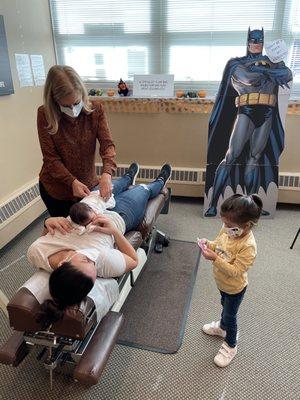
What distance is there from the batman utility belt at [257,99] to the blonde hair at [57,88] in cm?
143

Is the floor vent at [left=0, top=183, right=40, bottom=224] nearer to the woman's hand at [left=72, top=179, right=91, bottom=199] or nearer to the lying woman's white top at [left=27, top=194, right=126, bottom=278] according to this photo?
the woman's hand at [left=72, top=179, right=91, bottom=199]

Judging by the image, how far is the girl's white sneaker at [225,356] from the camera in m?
1.48

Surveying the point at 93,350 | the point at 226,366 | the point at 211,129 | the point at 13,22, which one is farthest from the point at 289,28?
the point at 93,350

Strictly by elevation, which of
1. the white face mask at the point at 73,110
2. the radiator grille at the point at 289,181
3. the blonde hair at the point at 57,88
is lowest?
Result: the radiator grille at the point at 289,181

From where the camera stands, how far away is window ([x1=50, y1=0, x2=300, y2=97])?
2.74 meters

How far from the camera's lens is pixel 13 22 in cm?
Result: 242

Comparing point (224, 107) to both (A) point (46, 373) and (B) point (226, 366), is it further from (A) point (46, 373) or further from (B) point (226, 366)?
(A) point (46, 373)

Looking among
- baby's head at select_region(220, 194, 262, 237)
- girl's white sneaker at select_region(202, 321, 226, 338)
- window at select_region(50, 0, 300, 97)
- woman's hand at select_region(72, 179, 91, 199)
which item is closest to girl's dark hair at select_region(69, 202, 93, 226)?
woman's hand at select_region(72, 179, 91, 199)

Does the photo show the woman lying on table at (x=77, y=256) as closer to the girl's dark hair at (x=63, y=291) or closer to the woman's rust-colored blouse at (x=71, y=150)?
the girl's dark hair at (x=63, y=291)

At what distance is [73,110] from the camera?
62.6 inches

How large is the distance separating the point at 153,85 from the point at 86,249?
81.9 inches

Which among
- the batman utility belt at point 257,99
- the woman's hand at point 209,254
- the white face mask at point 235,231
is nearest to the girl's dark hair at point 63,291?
the woman's hand at point 209,254

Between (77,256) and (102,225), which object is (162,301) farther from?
(77,256)

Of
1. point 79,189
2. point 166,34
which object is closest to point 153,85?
point 166,34
